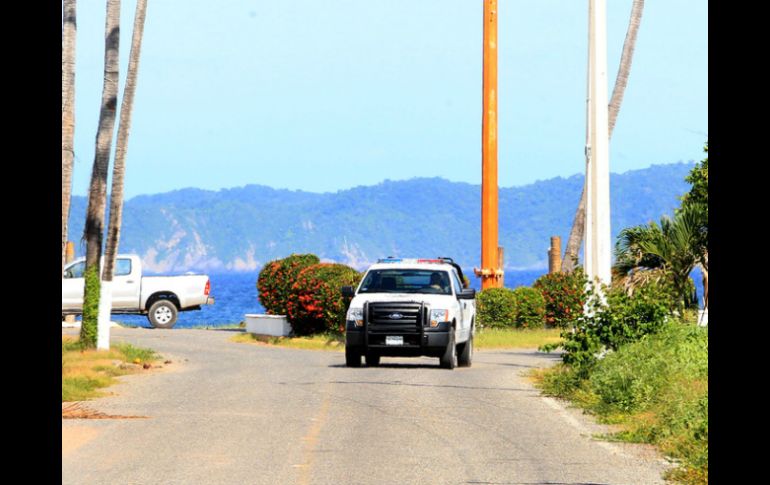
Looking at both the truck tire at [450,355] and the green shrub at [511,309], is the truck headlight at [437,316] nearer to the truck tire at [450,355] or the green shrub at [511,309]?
the truck tire at [450,355]

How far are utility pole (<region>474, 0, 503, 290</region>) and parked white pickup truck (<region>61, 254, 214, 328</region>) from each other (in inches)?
394

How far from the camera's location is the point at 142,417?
54.9 feet

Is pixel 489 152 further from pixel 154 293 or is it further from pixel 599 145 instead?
pixel 599 145

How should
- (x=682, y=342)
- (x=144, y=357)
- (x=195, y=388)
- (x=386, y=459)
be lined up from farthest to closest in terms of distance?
(x=144, y=357)
(x=195, y=388)
(x=682, y=342)
(x=386, y=459)

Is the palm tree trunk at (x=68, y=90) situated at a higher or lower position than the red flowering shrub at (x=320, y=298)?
higher

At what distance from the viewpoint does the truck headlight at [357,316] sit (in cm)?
2569

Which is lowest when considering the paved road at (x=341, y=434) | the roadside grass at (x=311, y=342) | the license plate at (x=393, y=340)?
the paved road at (x=341, y=434)

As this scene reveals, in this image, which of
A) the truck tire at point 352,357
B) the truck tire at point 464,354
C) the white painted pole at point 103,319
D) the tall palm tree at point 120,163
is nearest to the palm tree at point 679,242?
the truck tire at point 464,354

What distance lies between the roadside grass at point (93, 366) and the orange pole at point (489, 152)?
736 inches

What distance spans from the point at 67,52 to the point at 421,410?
11761mm
